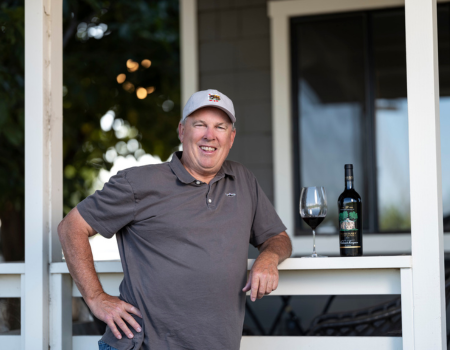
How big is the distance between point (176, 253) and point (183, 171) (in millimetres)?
339

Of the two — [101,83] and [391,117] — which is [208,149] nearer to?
[391,117]

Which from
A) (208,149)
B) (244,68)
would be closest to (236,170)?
(208,149)

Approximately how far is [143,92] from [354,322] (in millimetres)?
3931

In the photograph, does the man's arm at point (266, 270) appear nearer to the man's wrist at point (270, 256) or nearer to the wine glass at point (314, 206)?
the man's wrist at point (270, 256)

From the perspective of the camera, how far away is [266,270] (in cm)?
208

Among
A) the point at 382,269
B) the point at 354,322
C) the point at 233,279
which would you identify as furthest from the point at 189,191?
the point at 354,322

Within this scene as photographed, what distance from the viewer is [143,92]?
20.1 feet

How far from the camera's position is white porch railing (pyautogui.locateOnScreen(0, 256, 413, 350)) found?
87.9 inches

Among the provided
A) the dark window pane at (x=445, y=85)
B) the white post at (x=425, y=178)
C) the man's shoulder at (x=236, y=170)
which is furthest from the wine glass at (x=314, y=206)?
the dark window pane at (x=445, y=85)

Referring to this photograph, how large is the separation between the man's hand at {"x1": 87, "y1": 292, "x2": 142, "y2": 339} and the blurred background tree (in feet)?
10.1

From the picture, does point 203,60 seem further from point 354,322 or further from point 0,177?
point 354,322

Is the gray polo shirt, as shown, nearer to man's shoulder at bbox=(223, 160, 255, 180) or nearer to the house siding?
man's shoulder at bbox=(223, 160, 255, 180)

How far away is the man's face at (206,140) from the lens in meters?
2.24

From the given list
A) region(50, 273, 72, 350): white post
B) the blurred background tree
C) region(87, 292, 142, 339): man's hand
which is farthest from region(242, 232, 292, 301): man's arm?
the blurred background tree
